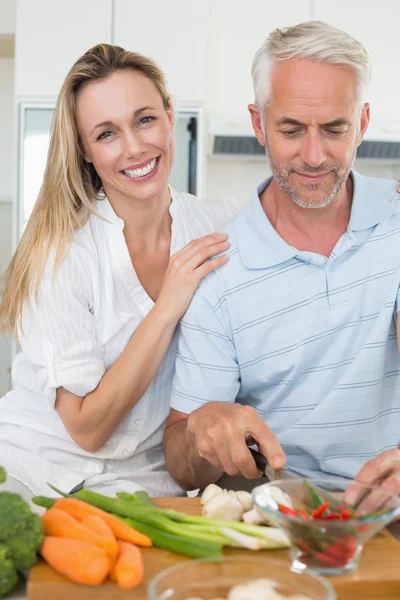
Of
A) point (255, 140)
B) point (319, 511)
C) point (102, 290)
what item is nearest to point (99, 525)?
point (319, 511)

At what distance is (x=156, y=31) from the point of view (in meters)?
4.23

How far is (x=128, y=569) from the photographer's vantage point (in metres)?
1.03

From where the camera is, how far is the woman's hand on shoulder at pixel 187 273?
1.79 metres

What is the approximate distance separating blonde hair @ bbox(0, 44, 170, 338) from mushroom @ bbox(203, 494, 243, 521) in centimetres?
82

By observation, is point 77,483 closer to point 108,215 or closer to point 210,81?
point 108,215

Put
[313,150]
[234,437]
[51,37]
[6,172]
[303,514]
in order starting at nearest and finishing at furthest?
[303,514], [234,437], [313,150], [51,37], [6,172]

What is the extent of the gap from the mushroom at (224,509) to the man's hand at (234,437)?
11 centimetres

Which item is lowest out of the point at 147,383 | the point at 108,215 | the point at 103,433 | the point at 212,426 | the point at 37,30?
the point at 103,433

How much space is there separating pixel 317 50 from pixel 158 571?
3.61 feet

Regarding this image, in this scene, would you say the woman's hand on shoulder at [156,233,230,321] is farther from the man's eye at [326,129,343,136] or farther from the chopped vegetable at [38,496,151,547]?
the chopped vegetable at [38,496,151,547]

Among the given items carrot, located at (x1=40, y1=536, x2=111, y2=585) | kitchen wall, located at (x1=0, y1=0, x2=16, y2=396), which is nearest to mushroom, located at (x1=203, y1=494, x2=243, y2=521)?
→ carrot, located at (x1=40, y1=536, x2=111, y2=585)

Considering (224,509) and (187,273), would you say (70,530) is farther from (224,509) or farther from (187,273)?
(187,273)

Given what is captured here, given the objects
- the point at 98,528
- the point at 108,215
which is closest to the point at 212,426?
the point at 98,528

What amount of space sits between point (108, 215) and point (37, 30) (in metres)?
2.53
